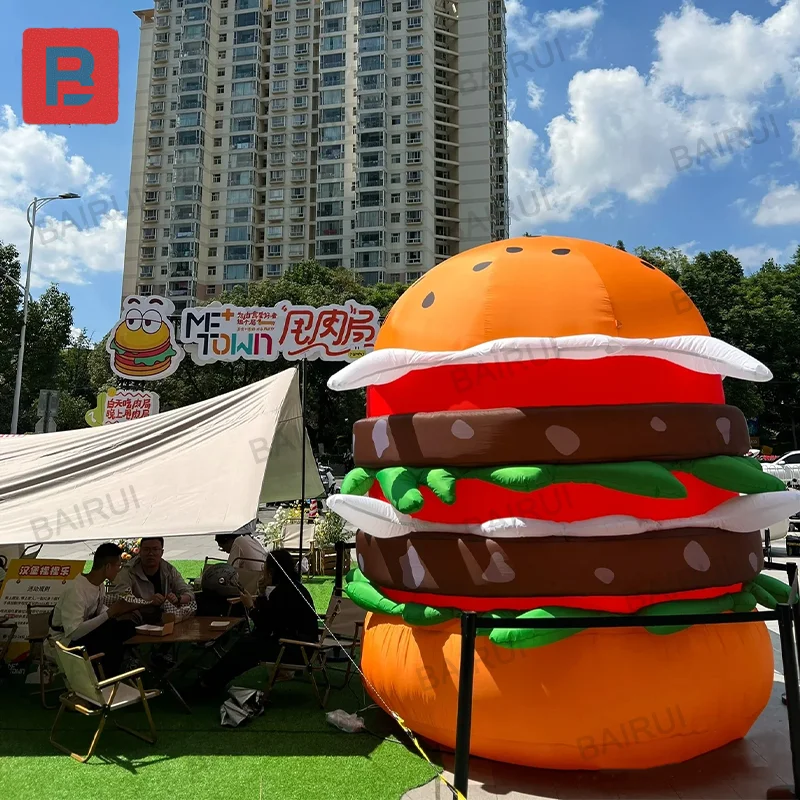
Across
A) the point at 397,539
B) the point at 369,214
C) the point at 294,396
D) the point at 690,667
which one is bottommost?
the point at 690,667

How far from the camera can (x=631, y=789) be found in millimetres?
4301

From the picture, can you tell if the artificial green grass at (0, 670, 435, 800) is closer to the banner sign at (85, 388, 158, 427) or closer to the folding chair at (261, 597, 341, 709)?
the folding chair at (261, 597, 341, 709)

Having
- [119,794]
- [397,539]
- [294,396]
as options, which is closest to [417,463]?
[397,539]

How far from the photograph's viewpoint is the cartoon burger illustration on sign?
1617cm

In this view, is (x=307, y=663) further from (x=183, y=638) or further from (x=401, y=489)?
(x=401, y=489)

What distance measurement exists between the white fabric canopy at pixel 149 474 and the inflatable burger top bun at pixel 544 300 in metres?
1.74

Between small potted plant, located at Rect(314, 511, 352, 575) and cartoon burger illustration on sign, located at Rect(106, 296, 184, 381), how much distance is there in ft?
19.2

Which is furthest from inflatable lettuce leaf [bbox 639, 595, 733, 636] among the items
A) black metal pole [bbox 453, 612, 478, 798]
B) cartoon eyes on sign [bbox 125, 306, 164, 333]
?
cartoon eyes on sign [bbox 125, 306, 164, 333]

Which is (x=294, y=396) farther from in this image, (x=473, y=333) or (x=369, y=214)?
(x=369, y=214)

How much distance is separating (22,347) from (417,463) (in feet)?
80.9

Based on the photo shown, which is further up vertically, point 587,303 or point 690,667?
point 587,303

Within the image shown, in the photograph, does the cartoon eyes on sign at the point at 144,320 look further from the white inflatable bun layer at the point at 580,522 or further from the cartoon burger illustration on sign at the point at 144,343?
the white inflatable bun layer at the point at 580,522

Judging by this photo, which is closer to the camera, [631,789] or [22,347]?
[631,789]

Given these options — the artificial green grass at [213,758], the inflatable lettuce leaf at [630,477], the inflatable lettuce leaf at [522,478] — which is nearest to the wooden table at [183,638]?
the artificial green grass at [213,758]
